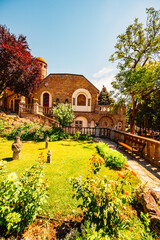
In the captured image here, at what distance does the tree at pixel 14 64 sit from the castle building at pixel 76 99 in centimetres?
332

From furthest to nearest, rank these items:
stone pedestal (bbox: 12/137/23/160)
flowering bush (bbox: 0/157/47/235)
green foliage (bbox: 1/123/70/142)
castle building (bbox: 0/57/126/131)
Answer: castle building (bbox: 0/57/126/131), green foliage (bbox: 1/123/70/142), stone pedestal (bbox: 12/137/23/160), flowering bush (bbox: 0/157/47/235)

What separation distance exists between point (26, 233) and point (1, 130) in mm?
11256

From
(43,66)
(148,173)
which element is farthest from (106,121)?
(43,66)

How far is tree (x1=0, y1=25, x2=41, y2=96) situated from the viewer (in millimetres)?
13477

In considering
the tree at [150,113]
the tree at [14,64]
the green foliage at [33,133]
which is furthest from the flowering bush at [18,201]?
the tree at [150,113]

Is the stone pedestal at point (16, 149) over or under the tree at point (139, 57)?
under

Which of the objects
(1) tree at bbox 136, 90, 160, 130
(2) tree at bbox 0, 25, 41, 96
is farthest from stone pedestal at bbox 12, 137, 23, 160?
(1) tree at bbox 136, 90, 160, 130

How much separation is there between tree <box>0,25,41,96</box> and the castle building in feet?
10.9

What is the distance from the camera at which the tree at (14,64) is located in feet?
44.2

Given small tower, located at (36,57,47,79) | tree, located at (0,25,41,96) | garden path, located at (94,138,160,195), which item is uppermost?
small tower, located at (36,57,47,79)

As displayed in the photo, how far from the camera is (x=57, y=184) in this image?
3771 millimetres

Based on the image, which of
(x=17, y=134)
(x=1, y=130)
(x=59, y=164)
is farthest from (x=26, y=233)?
(x=1, y=130)

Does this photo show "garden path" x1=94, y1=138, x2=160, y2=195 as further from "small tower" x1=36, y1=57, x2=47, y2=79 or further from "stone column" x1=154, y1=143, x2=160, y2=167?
"small tower" x1=36, y1=57, x2=47, y2=79

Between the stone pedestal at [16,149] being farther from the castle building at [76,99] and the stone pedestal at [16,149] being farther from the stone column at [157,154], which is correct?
the castle building at [76,99]
